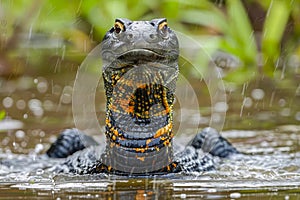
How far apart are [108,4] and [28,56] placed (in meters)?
1.94

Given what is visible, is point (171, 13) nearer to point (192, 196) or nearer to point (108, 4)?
point (108, 4)

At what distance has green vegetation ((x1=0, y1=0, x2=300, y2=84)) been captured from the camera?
388 inches

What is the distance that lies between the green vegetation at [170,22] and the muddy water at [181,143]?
483mm

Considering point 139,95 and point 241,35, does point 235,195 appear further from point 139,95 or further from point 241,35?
point 241,35

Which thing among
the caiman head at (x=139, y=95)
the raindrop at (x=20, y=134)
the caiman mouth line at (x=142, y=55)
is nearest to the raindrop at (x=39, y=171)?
the caiman head at (x=139, y=95)

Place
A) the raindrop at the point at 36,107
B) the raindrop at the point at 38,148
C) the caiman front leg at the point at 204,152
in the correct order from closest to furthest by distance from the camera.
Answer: the caiman front leg at the point at 204,152, the raindrop at the point at 38,148, the raindrop at the point at 36,107

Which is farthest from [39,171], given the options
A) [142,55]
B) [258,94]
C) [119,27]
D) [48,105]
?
[258,94]

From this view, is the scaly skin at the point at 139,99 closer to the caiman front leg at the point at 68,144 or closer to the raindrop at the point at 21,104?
the caiman front leg at the point at 68,144

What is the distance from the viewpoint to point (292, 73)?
10.3m

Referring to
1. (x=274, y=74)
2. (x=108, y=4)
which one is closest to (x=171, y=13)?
(x=108, y=4)

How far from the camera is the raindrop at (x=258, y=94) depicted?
29.2 feet

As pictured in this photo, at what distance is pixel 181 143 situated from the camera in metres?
7.07

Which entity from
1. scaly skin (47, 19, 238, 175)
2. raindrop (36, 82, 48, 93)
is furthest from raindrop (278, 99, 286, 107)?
scaly skin (47, 19, 238, 175)

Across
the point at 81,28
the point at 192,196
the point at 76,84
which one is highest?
the point at 81,28
